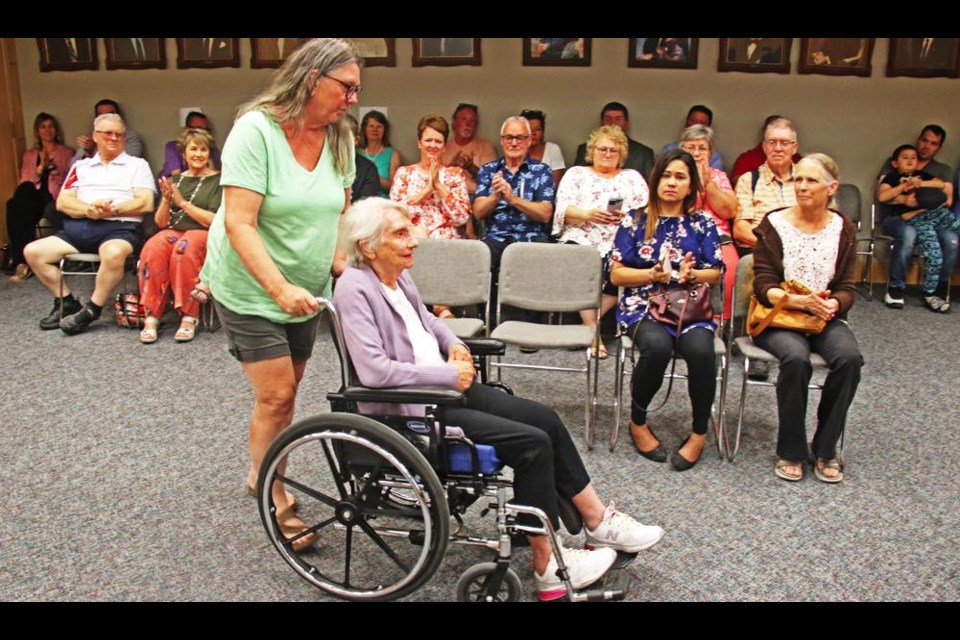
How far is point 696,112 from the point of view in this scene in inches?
218

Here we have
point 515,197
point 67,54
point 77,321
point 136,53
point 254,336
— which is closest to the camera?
point 254,336

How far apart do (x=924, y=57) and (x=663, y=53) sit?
1793 mm

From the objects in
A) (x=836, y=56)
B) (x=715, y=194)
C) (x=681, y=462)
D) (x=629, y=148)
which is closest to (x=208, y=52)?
(x=629, y=148)

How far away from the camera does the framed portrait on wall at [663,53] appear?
5.75m

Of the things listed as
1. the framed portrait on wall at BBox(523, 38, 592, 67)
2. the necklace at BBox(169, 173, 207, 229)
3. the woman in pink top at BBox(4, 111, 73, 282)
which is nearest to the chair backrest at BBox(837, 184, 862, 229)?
the framed portrait on wall at BBox(523, 38, 592, 67)

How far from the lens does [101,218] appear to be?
490 centimetres

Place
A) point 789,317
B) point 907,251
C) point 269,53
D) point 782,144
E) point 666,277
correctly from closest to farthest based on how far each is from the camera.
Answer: point 789,317 < point 666,277 < point 782,144 < point 907,251 < point 269,53

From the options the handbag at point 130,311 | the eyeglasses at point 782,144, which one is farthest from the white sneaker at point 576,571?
the handbag at point 130,311

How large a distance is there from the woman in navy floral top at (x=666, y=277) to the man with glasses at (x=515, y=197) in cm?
118

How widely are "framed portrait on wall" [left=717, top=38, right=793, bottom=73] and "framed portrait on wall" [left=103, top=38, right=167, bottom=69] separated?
13.5ft

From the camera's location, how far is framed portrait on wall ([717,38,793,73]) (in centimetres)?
571

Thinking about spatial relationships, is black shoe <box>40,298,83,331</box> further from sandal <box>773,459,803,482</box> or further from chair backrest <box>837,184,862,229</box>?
chair backrest <box>837,184,862,229</box>

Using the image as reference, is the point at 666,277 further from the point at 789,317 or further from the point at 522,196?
the point at 522,196

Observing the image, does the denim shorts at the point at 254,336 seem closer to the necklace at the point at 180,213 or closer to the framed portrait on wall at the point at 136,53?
the necklace at the point at 180,213
